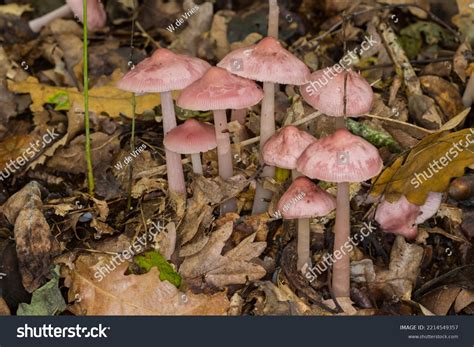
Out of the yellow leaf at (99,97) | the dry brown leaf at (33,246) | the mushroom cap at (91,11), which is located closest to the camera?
the dry brown leaf at (33,246)

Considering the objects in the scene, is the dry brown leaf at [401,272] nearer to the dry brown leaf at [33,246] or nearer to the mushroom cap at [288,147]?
the mushroom cap at [288,147]

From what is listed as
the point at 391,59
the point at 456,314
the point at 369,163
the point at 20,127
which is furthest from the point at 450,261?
the point at 20,127

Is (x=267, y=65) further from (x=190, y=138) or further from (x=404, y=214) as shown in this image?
(x=404, y=214)

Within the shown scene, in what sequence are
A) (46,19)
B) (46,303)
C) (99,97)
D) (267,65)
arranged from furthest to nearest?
(46,19) → (99,97) → (46,303) → (267,65)

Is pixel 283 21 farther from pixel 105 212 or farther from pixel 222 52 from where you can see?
pixel 105 212

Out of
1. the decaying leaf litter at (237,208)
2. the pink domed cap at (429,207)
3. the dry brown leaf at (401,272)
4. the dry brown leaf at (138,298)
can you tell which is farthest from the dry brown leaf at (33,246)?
the pink domed cap at (429,207)

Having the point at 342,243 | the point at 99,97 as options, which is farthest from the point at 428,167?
the point at 99,97

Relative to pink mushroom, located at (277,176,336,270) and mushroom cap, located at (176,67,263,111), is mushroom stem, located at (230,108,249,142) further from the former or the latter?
pink mushroom, located at (277,176,336,270)
